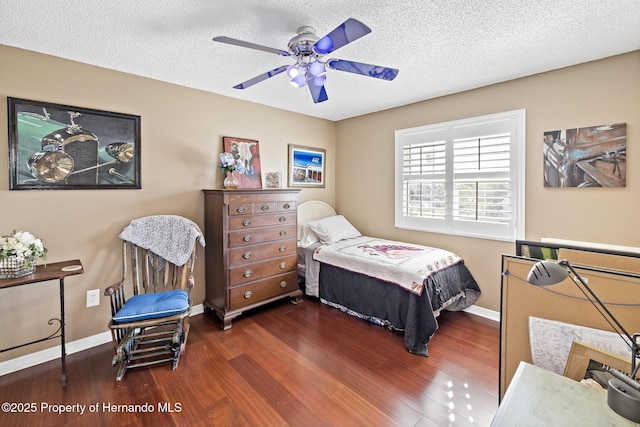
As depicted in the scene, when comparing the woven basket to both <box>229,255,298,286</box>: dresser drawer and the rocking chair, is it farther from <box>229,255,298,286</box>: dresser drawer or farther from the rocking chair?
<box>229,255,298,286</box>: dresser drawer

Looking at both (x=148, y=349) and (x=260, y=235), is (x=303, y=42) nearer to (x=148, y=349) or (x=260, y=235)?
(x=260, y=235)

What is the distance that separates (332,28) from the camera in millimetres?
1891

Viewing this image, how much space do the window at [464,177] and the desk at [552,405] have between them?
210 cm

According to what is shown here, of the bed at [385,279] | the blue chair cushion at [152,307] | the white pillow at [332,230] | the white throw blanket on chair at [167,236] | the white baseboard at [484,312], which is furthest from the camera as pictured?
the white pillow at [332,230]

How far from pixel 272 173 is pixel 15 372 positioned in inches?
112

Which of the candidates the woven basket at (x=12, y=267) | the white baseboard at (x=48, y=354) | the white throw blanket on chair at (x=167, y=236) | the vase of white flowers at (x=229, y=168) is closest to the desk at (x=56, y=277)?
the woven basket at (x=12, y=267)

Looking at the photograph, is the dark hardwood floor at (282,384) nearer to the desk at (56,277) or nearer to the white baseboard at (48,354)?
the white baseboard at (48,354)

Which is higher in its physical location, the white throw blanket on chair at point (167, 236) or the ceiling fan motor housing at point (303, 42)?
the ceiling fan motor housing at point (303, 42)

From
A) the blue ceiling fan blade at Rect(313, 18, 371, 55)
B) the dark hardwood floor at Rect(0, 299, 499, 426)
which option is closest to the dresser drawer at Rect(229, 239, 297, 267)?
the dark hardwood floor at Rect(0, 299, 499, 426)

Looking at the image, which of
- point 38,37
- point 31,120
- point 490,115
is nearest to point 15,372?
point 31,120

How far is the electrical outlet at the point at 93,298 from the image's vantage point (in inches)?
98.0

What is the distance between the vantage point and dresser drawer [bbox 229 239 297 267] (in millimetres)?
2840

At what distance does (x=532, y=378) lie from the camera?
106 centimetres

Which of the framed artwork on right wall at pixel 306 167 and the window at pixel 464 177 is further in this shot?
the framed artwork on right wall at pixel 306 167
